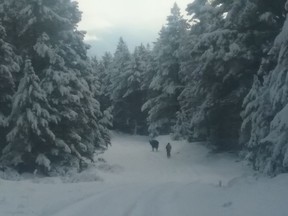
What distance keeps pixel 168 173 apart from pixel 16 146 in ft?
31.3

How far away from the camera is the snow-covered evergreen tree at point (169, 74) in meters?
49.1

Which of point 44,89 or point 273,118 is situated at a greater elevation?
point 44,89

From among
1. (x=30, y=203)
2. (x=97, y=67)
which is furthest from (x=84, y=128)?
(x=97, y=67)

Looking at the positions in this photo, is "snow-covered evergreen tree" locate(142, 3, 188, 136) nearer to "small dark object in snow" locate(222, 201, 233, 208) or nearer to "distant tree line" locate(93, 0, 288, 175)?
"distant tree line" locate(93, 0, 288, 175)

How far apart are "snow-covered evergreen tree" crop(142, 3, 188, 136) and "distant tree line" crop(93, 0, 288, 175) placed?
0.34ft

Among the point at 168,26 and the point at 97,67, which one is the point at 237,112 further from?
the point at 97,67

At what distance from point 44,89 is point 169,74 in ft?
82.9

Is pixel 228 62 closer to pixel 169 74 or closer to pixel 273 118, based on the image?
pixel 273 118

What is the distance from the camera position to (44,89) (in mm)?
26188

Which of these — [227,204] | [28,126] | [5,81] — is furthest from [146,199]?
[5,81]

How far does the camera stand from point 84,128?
28750mm

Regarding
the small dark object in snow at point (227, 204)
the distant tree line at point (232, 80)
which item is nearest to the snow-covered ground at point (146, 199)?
the small dark object in snow at point (227, 204)

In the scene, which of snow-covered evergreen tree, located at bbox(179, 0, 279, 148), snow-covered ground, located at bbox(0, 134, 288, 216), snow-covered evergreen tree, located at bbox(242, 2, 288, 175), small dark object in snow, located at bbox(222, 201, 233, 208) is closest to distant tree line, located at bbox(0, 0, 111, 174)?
snow-covered ground, located at bbox(0, 134, 288, 216)

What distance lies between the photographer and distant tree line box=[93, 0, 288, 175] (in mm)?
15195
